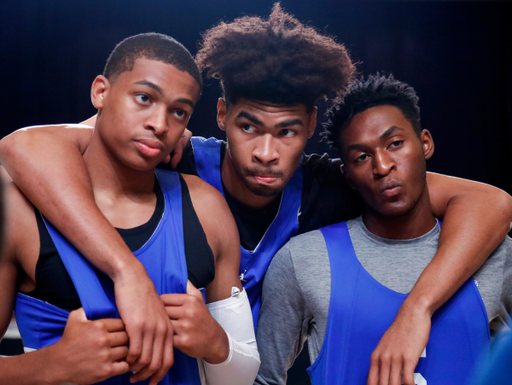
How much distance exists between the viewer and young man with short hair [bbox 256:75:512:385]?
123 centimetres

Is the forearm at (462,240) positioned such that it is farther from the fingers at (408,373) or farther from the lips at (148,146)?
the lips at (148,146)

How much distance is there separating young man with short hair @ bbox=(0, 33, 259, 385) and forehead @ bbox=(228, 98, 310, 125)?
24 cm

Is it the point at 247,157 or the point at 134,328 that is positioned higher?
the point at 247,157

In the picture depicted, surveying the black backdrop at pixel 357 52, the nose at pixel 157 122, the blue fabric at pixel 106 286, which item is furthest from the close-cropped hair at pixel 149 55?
the black backdrop at pixel 357 52

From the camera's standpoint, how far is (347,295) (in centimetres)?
129

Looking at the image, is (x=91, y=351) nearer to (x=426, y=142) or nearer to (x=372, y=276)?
(x=372, y=276)

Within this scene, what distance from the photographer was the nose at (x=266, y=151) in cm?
130

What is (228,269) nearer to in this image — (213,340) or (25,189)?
(213,340)

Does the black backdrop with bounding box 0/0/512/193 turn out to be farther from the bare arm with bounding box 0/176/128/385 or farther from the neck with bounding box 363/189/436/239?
the bare arm with bounding box 0/176/128/385

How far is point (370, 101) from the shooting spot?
1.43 meters

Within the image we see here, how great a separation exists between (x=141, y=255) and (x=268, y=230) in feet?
1.62

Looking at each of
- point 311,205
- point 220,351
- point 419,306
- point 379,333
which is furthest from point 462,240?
point 220,351

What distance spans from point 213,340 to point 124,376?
0.70ft

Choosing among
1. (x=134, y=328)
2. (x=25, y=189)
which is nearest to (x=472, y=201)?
(x=134, y=328)
